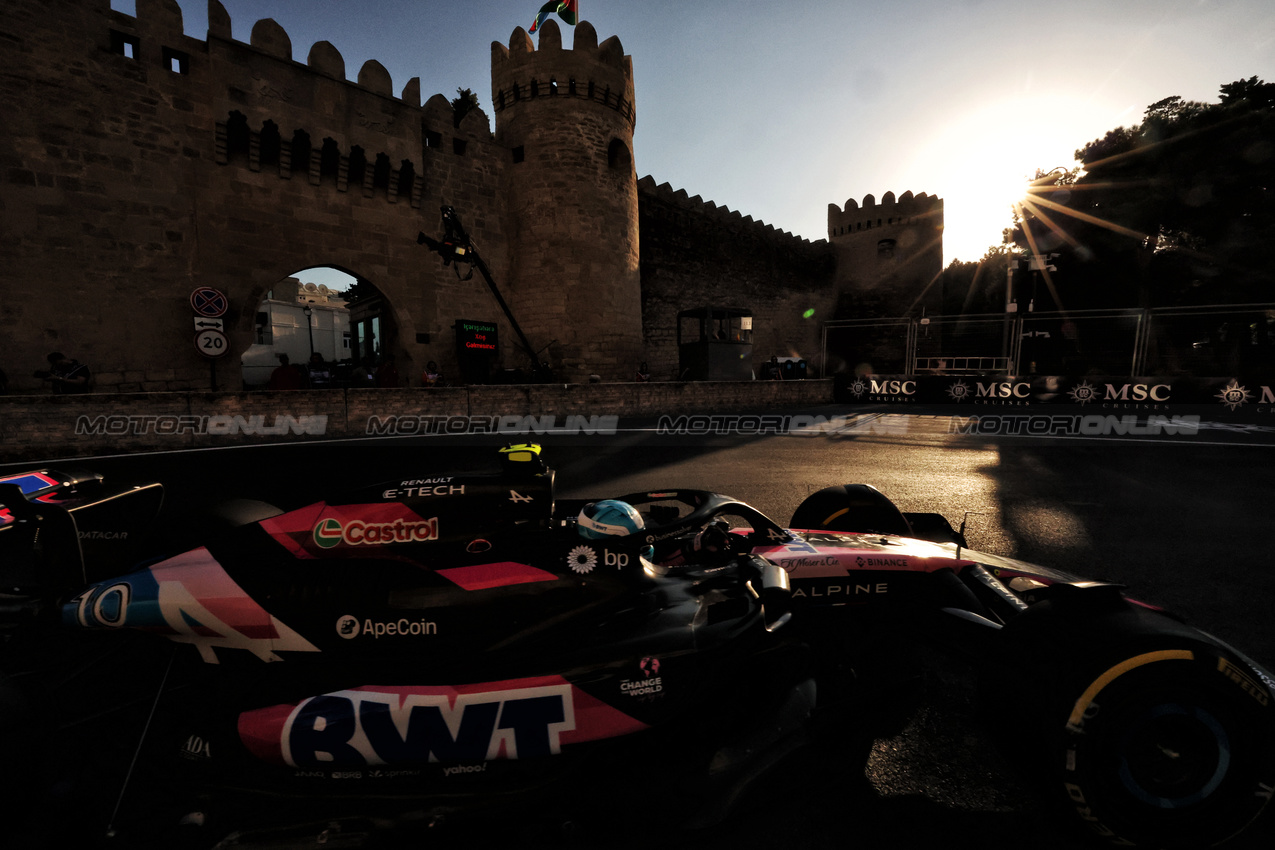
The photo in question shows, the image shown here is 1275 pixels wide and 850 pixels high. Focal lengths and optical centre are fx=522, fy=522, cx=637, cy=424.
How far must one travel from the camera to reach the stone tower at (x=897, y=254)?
119 feet

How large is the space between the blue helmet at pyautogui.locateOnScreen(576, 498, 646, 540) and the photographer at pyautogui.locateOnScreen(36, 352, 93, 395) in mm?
14535

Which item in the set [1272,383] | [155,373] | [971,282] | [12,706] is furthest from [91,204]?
[971,282]

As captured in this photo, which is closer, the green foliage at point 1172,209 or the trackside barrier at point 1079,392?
the trackside barrier at point 1079,392

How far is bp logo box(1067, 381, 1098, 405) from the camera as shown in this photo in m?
15.4

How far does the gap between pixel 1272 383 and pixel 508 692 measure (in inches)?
826

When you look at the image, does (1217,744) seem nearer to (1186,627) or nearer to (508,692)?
(1186,627)

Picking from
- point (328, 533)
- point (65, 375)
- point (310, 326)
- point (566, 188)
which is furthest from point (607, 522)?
point (310, 326)

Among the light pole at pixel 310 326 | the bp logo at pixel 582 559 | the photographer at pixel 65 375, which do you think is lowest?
the bp logo at pixel 582 559

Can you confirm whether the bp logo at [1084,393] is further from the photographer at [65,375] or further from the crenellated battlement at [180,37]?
the photographer at [65,375]

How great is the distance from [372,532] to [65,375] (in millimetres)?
14476

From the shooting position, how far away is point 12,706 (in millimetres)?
1712

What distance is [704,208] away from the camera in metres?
28.3

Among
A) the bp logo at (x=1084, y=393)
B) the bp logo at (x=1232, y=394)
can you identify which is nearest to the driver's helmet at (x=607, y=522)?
the bp logo at (x=1084, y=393)

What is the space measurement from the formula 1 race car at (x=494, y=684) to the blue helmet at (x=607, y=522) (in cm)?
1
